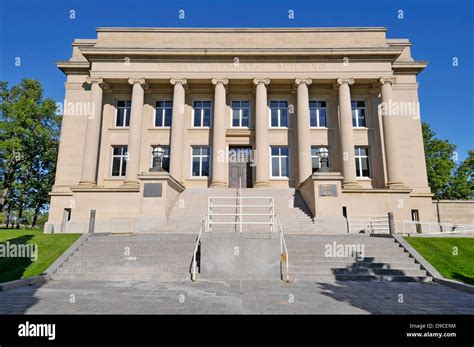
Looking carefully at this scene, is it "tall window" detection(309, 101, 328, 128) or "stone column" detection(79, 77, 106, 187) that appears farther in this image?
"tall window" detection(309, 101, 328, 128)

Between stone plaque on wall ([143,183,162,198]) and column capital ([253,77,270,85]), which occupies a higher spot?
column capital ([253,77,270,85])

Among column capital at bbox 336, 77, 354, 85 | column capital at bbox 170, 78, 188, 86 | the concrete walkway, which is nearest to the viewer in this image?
the concrete walkway

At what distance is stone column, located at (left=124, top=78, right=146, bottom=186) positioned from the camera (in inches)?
878

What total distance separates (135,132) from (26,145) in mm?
19433

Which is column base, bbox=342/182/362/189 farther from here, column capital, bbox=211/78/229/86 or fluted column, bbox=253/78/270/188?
column capital, bbox=211/78/229/86

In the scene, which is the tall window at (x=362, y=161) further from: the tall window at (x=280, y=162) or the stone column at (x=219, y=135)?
the stone column at (x=219, y=135)

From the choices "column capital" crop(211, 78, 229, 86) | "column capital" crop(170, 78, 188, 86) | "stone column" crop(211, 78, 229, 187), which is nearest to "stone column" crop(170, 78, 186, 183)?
"column capital" crop(170, 78, 188, 86)

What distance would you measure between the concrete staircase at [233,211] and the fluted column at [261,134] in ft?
5.38

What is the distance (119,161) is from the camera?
24.8 meters

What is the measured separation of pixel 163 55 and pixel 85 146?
960 cm

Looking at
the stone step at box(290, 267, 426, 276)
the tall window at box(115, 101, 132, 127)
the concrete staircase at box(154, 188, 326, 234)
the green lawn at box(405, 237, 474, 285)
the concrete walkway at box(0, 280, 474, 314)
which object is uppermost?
the tall window at box(115, 101, 132, 127)

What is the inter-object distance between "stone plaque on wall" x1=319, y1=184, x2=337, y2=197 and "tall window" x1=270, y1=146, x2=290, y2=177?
7.68 m

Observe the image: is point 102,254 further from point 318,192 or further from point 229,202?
point 318,192
